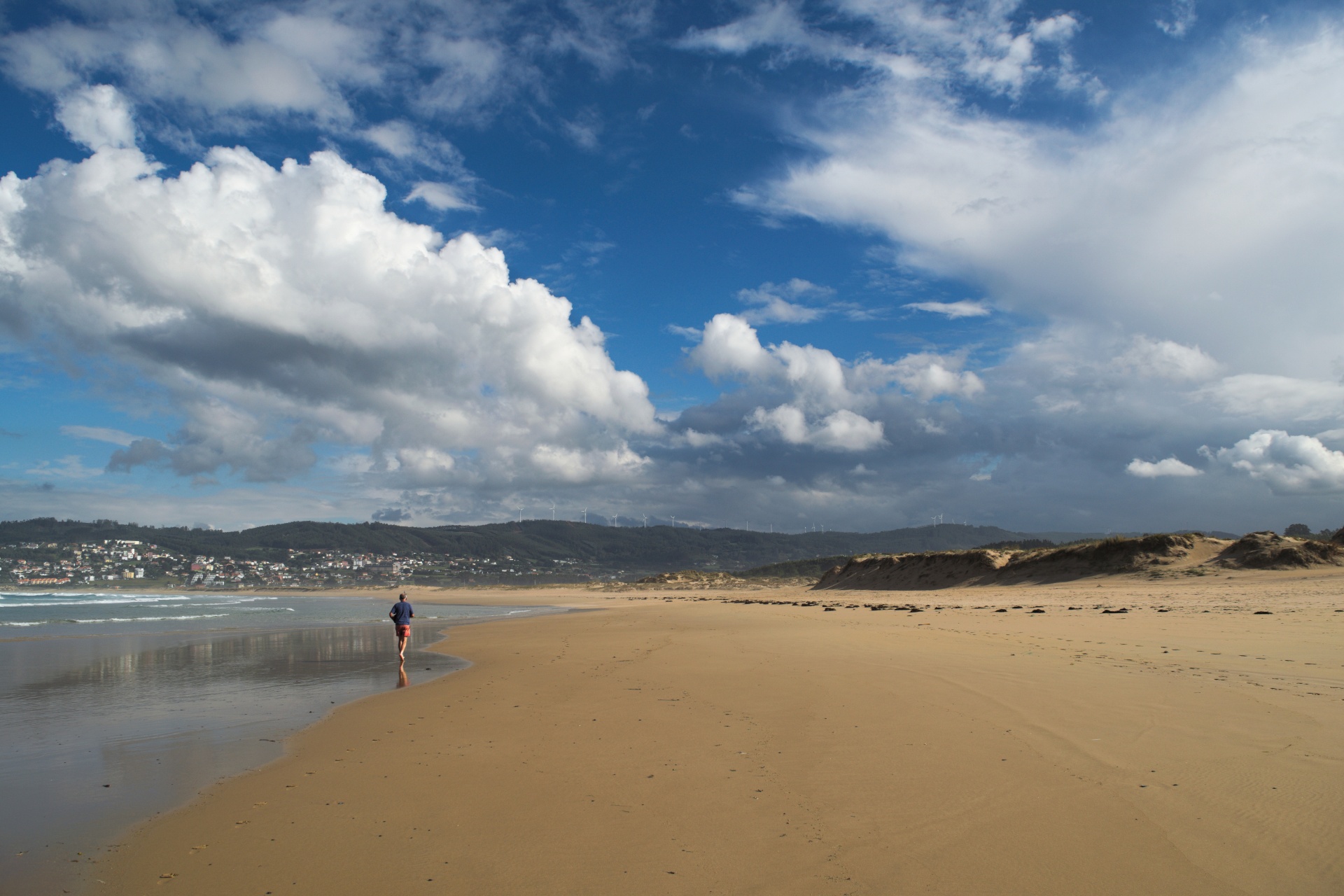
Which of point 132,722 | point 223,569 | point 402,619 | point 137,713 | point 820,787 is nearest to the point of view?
point 820,787

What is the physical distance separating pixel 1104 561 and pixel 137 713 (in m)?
42.3

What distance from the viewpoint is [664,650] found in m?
17.6

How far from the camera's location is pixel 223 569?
13288cm

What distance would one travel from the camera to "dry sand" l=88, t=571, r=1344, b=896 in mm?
4523

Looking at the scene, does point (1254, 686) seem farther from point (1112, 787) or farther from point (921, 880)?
point (921, 880)

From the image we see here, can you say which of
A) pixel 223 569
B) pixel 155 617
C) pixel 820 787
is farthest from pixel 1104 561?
pixel 223 569

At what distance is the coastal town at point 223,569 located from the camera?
385 ft

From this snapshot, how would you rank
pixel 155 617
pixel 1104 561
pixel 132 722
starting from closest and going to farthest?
pixel 132 722, pixel 1104 561, pixel 155 617

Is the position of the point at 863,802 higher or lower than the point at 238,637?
higher

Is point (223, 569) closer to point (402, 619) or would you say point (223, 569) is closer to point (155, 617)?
point (155, 617)

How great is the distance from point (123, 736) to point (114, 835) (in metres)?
4.72

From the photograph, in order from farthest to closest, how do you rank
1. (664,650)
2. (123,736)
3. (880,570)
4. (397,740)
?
(880,570) < (664,650) < (123,736) < (397,740)

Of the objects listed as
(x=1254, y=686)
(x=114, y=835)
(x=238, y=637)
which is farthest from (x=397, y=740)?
(x=238, y=637)

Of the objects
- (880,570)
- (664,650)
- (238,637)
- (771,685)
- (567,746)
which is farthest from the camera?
(880,570)
